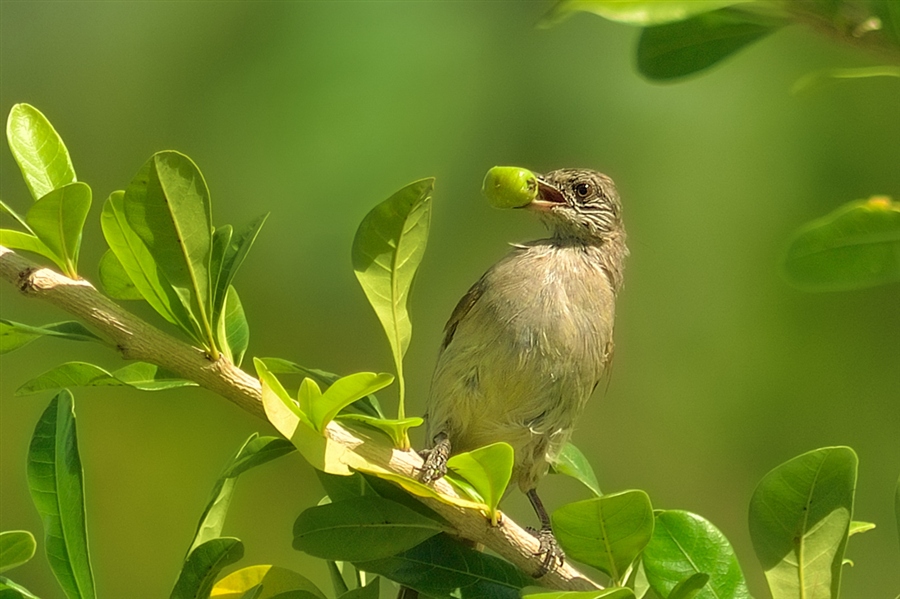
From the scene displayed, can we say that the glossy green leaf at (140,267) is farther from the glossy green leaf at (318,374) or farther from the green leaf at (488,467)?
the green leaf at (488,467)

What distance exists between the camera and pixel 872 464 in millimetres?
5930

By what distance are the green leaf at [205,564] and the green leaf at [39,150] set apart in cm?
94

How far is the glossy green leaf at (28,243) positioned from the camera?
237cm

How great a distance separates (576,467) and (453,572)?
0.87 m

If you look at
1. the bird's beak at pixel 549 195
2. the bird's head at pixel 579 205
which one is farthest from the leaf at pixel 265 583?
the bird's beak at pixel 549 195

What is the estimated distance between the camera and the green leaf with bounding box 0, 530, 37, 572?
2.10m

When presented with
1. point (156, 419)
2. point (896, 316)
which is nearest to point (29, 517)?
point (156, 419)

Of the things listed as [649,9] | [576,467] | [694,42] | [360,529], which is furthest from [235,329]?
[649,9]

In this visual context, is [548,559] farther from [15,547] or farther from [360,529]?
[15,547]

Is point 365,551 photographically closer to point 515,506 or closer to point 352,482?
point 352,482

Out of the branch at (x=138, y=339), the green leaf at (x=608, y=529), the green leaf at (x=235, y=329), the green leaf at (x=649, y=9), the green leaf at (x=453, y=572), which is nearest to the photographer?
the green leaf at (x=649, y=9)

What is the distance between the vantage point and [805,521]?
2.08 meters

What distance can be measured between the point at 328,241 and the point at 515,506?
1973 mm

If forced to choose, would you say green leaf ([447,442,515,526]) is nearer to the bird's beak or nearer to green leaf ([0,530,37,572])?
green leaf ([0,530,37,572])
